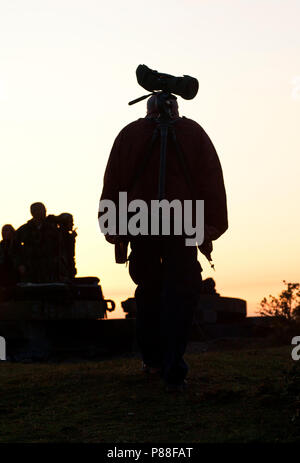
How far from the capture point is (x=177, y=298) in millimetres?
7180

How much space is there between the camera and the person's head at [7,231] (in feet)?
50.7

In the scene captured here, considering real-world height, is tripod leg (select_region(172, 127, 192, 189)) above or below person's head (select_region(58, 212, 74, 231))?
below

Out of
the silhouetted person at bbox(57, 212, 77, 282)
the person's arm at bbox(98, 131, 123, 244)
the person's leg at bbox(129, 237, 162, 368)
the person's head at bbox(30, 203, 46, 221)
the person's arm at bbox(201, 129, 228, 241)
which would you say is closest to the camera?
the person's arm at bbox(201, 129, 228, 241)

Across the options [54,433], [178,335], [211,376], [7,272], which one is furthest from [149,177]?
[7,272]

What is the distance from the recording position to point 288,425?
579 cm

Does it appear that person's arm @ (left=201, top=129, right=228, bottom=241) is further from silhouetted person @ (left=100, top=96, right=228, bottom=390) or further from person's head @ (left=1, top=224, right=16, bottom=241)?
person's head @ (left=1, top=224, right=16, bottom=241)

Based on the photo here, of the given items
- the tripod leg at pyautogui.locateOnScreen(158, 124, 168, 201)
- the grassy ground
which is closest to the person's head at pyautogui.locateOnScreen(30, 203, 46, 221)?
the grassy ground

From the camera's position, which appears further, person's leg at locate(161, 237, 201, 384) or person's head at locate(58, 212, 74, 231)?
person's head at locate(58, 212, 74, 231)

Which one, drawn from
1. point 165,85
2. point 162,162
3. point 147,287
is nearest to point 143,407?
point 147,287

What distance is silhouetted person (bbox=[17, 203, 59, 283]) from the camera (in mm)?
14398

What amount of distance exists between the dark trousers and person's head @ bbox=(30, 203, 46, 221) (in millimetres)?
6863

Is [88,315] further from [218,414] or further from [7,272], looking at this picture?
[218,414]

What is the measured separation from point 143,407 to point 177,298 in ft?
3.16
